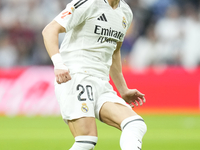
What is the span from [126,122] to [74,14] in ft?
3.69

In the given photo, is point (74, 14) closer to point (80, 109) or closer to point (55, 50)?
point (55, 50)

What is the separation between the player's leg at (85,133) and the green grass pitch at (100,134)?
2.70 m

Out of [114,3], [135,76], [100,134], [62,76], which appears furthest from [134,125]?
[135,76]

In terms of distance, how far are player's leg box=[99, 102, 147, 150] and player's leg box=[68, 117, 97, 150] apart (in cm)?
17

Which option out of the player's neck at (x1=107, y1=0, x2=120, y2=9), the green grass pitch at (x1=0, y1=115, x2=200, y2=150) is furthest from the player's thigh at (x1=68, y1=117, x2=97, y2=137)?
the green grass pitch at (x1=0, y1=115, x2=200, y2=150)

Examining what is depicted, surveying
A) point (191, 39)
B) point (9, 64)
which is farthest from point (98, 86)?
point (9, 64)

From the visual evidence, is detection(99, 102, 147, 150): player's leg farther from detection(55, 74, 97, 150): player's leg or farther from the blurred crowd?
the blurred crowd

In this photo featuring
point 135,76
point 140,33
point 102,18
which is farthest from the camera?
point 140,33

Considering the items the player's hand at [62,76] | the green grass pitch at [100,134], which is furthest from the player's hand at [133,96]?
the green grass pitch at [100,134]

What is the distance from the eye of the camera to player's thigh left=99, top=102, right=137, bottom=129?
4.04 meters

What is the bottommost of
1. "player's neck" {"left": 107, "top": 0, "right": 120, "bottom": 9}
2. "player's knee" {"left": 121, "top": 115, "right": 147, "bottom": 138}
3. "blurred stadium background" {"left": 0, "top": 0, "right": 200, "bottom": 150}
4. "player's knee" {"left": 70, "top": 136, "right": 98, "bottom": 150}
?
"player's knee" {"left": 70, "top": 136, "right": 98, "bottom": 150}

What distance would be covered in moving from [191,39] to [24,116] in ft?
17.2

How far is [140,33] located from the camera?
13.9 m

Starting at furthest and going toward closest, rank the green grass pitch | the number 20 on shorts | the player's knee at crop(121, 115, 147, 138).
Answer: the green grass pitch → the number 20 on shorts → the player's knee at crop(121, 115, 147, 138)
